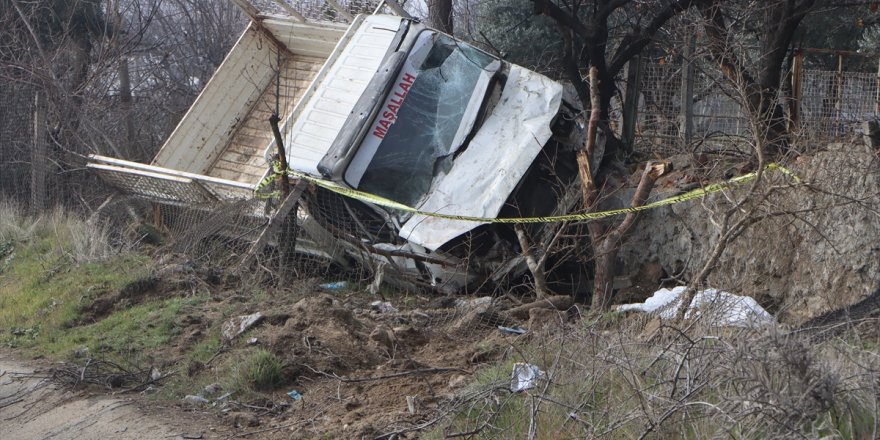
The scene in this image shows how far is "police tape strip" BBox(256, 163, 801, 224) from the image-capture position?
22.0ft

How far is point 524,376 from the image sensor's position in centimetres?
493

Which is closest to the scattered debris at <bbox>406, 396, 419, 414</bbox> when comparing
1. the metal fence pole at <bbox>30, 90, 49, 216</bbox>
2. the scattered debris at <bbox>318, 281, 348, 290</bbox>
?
the scattered debris at <bbox>318, 281, 348, 290</bbox>

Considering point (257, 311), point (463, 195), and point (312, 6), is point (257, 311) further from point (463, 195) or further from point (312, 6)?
point (312, 6)

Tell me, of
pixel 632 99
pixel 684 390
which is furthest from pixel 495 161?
pixel 684 390

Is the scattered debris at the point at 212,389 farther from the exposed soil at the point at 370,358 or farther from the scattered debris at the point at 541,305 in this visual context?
the scattered debris at the point at 541,305

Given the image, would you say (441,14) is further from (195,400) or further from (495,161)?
(195,400)

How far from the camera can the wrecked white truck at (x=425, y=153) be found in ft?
26.3

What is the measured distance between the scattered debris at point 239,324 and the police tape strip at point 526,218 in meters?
1.66

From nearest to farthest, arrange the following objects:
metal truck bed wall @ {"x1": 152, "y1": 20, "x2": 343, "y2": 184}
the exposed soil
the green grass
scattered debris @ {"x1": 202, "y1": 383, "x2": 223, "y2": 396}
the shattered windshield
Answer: the exposed soil < scattered debris @ {"x1": 202, "y1": 383, "x2": 223, "y2": 396} < the green grass < the shattered windshield < metal truck bed wall @ {"x1": 152, "y1": 20, "x2": 343, "y2": 184}

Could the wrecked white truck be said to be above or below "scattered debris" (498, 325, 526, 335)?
above

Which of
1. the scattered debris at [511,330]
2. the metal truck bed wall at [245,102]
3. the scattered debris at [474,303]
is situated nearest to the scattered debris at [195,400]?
the scattered debris at [511,330]

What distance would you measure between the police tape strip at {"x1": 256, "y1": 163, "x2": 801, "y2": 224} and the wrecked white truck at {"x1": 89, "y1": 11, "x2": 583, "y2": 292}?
0.23 feet

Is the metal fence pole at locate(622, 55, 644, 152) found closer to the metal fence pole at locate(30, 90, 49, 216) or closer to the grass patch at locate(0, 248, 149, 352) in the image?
the grass patch at locate(0, 248, 149, 352)

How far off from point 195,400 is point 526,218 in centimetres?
326
